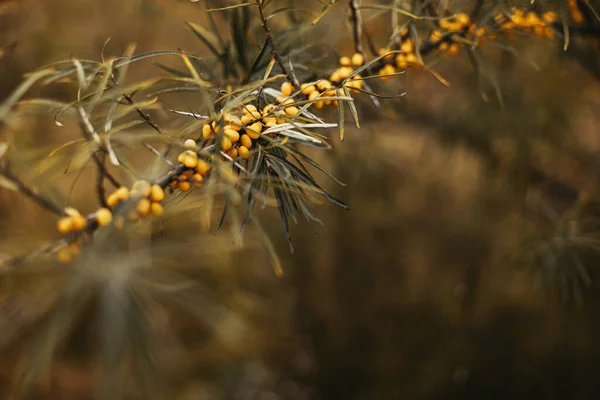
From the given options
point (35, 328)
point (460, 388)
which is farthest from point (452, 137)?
point (35, 328)

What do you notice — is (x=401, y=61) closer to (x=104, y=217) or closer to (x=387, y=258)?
(x=104, y=217)

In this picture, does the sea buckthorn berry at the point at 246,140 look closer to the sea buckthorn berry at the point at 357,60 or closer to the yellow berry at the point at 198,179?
the yellow berry at the point at 198,179

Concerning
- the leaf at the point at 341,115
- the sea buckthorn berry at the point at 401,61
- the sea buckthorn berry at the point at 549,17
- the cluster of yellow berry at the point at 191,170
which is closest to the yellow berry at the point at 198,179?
the cluster of yellow berry at the point at 191,170

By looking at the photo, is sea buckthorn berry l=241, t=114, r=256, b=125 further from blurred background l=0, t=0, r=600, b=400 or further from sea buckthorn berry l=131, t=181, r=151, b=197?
blurred background l=0, t=0, r=600, b=400

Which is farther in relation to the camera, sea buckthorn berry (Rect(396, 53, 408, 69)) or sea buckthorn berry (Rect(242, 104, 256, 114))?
sea buckthorn berry (Rect(396, 53, 408, 69))

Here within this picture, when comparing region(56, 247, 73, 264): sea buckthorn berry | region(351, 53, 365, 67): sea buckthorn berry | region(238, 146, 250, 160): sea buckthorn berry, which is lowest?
region(56, 247, 73, 264): sea buckthorn berry

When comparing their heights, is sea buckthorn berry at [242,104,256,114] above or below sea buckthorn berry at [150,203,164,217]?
above

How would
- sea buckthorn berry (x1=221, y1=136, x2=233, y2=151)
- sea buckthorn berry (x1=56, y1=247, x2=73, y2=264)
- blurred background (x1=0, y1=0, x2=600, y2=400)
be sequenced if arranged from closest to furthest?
sea buckthorn berry (x1=221, y1=136, x2=233, y2=151) → sea buckthorn berry (x1=56, y1=247, x2=73, y2=264) → blurred background (x1=0, y1=0, x2=600, y2=400)

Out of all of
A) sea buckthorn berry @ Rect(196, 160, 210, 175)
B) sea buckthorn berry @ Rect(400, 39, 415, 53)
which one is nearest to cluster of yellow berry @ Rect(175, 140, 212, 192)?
sea buckthorn berry @ Rect(196, 160, 210, 175)
